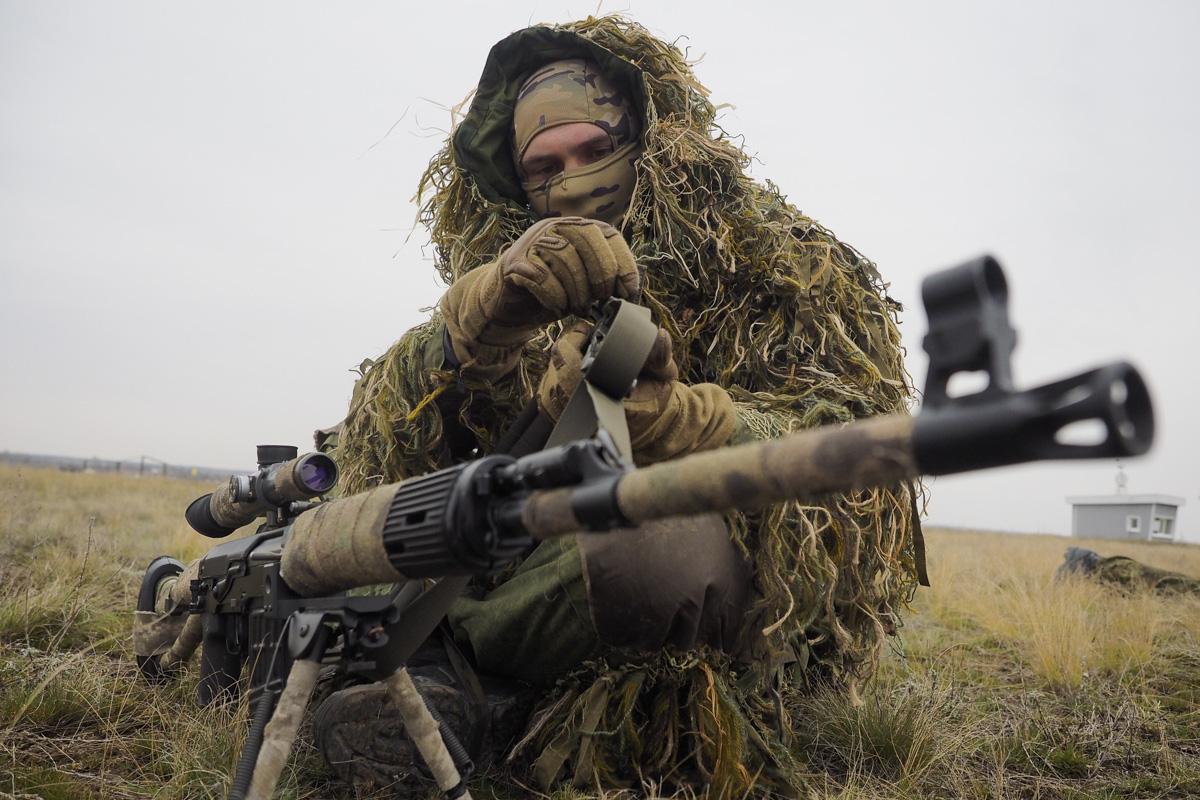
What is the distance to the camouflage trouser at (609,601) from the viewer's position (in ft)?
5.91

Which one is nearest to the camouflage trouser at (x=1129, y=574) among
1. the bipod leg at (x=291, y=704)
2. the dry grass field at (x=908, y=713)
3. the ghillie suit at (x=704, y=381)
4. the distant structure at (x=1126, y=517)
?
the dry grass field at (x=908, y=713)

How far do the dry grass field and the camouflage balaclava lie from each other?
67.3 inches

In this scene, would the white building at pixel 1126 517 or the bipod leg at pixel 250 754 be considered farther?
the white building at pixel 1126 517

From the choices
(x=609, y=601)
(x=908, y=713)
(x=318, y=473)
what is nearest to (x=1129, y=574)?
(x=908, y=713)

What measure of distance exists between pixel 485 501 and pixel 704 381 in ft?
4.51

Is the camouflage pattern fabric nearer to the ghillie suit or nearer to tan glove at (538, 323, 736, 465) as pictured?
the ghillie suit

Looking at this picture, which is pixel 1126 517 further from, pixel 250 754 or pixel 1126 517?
pixel 250 754

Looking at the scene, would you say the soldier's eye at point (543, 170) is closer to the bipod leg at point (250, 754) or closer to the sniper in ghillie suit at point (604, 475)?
the sniper in ghillie suit at point (604, 475)

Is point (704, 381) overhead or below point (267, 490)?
overhead

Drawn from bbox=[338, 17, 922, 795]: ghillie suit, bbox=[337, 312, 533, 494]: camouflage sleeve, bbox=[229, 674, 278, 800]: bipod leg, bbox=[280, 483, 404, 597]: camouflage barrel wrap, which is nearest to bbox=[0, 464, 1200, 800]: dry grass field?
bbox=[338, 17, 922, 795]: ghillie suit

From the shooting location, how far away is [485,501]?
4.26ft

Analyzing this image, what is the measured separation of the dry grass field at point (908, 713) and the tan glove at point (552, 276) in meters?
1.24

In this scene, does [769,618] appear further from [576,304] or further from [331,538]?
[331,538]

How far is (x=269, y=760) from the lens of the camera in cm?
148
